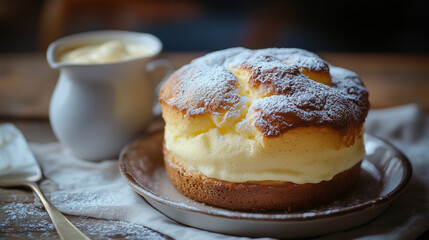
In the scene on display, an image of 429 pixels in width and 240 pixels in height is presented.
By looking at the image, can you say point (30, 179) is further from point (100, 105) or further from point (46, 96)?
point (46, 96)

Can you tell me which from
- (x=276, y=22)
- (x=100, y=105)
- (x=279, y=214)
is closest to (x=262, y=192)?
(x=279, y=214)

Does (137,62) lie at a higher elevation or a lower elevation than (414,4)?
higher

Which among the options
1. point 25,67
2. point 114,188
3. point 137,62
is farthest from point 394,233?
point 25,67

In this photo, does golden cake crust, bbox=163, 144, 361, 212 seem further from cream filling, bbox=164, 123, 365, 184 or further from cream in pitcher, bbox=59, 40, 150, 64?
cream in pitcher, bbox=59, 40, 150, 64

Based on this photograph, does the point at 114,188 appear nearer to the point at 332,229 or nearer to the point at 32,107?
the point at 332,229

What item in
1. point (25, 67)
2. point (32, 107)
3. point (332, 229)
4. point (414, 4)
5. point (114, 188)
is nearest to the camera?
point (332, 229)
